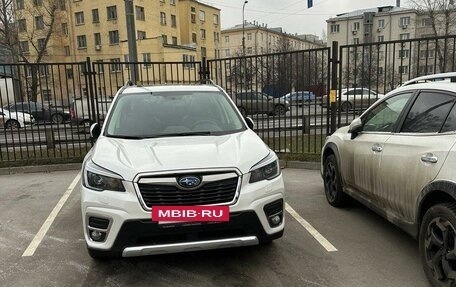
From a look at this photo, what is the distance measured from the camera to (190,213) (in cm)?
318

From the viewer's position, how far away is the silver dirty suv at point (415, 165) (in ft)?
9.90

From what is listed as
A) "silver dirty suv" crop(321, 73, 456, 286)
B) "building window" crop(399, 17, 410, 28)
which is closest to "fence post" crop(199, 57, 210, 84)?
"silver dirty suv" crop(321, 73, 456, 286)

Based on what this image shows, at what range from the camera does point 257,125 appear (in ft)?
31.6

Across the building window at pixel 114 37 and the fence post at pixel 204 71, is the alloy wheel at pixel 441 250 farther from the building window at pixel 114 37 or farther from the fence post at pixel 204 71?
the building window at pixel 114 37

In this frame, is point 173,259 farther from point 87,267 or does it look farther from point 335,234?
point 335,234

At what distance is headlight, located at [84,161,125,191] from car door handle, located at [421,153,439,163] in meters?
2.54

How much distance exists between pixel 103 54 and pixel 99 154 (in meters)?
49.1

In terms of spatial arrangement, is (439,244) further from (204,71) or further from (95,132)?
(204,71)

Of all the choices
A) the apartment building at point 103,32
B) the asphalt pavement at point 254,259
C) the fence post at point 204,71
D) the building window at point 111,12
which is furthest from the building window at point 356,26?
the asphalt pavement at point 254,259

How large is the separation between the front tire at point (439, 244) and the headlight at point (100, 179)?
252 centimetres

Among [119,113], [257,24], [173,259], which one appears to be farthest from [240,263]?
[257,24]

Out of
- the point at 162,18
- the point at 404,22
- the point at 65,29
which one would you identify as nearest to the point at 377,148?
the point at 162,18

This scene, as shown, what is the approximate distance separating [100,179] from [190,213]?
87 centimetres

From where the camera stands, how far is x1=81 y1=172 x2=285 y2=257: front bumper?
10.4ft
